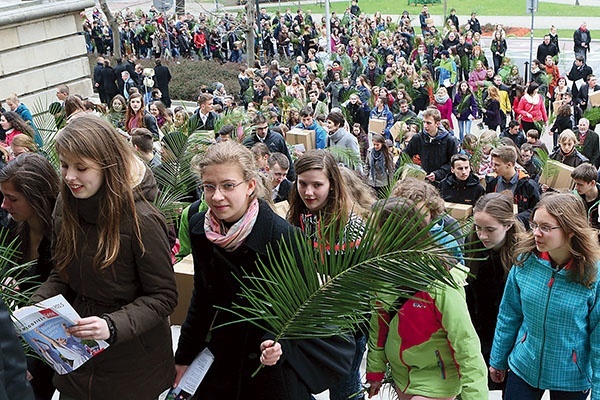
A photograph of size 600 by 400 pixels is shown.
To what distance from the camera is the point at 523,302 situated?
403 cm

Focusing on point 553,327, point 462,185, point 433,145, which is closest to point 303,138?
point 433,145

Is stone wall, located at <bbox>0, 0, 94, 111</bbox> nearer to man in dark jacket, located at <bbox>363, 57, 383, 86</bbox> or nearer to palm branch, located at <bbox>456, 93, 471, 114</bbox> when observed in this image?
man in dark jacket, located at <bbox>363, 57, 383, 86</bbox>

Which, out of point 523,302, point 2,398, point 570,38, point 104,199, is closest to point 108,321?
point 104,199

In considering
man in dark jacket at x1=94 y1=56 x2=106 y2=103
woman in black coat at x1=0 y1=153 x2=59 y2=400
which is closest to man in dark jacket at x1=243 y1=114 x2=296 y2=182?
woman in black coat at x1=0 y1=153 x2=59 y2=400

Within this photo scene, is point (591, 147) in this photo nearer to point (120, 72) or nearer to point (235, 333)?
point (235, 333)

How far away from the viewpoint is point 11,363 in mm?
2039

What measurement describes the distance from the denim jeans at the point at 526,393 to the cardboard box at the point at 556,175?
15.7 feet

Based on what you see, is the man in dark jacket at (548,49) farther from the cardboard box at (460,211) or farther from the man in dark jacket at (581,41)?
the cardboard box at (460,211)

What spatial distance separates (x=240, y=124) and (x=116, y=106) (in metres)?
3.60

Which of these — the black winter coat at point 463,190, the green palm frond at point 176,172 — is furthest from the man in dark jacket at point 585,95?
the green palm frond at point 176,172

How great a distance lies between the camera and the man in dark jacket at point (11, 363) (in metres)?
2.00

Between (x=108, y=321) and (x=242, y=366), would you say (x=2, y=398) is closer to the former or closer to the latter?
(x=108, y=321)

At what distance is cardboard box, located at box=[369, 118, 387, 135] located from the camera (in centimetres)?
1411

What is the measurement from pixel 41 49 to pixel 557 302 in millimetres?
17230
